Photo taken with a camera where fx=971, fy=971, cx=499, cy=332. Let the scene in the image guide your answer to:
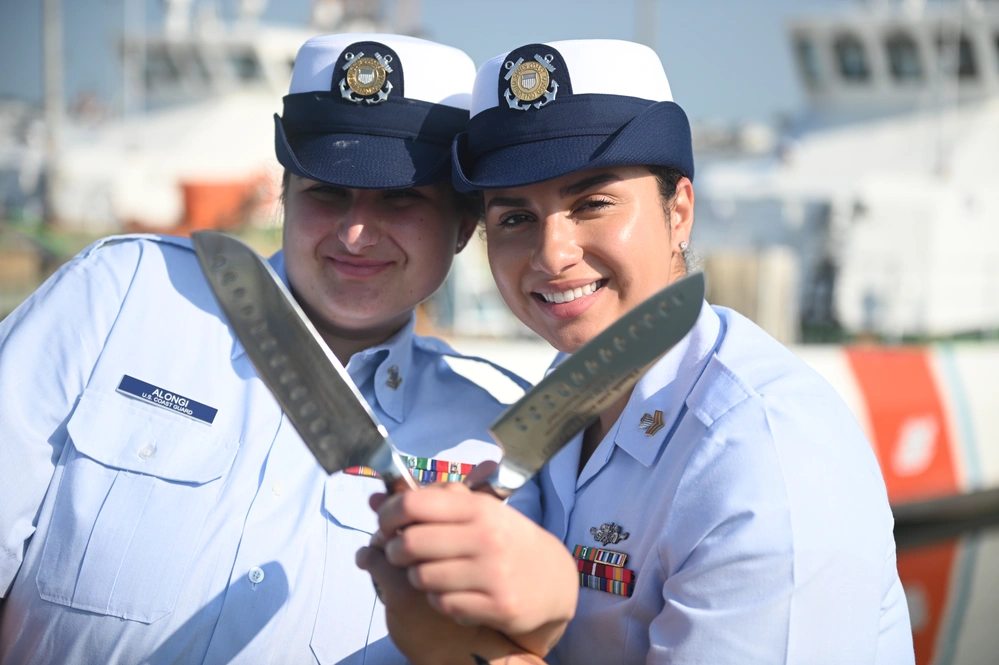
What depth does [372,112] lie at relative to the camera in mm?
2039

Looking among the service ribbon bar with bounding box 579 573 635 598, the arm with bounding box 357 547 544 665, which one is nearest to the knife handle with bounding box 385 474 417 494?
the arm with bounding box 357 547 544 665

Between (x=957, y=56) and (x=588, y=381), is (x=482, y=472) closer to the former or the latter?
(x=588, y=381)

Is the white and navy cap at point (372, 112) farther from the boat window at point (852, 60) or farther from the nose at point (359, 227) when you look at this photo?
the boat window at point (852, 60)

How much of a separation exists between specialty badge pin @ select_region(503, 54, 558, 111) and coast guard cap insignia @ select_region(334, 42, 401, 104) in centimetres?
32

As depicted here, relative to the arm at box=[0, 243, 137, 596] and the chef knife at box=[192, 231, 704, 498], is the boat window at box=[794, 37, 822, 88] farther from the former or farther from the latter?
the chef knife at box=[192, 231, 704, 498]

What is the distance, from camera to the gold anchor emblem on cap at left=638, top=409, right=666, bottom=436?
180cm

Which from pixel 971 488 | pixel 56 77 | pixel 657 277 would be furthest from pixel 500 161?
pixel 56 77

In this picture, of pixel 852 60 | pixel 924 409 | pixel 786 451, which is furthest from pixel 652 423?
pixel 852 60

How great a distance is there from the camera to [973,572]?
722cm

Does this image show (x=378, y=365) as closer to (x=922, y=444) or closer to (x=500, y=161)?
(x=500, y=161)

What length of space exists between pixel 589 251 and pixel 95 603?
1.10 m

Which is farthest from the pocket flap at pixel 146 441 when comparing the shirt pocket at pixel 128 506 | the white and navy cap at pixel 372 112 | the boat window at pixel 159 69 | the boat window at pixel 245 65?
the boat window at pixel 159 69

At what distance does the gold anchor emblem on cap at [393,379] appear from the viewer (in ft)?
7.04

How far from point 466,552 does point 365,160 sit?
1059 mm
